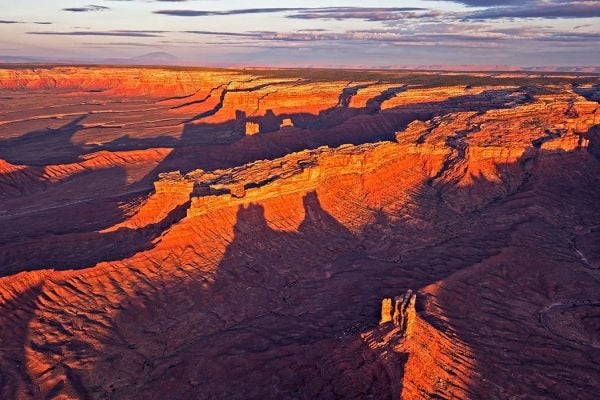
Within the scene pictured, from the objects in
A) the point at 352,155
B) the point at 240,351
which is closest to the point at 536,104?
the point at 352,155

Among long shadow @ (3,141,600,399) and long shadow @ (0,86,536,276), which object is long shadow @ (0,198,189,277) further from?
long shadow @ (3,141,600,399)

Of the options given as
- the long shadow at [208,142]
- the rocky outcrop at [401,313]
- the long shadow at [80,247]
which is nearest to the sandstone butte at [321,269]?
Result: the rocky outcrop at [401,313]

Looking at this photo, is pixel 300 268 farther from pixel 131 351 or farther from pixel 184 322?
pixel 131 351

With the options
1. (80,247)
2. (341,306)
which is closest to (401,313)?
(341,306)

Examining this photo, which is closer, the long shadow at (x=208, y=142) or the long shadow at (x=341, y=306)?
the long shadow at (x=341, y=306)

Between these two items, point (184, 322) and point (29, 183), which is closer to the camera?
point (184, 322)

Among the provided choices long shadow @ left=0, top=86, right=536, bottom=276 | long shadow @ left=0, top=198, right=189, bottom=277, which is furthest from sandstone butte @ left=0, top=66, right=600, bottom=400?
long shadow @ left=0, top=86, right=536, bottom=276

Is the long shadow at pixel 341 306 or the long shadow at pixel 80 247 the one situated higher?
the long shadow at pixel 80 247

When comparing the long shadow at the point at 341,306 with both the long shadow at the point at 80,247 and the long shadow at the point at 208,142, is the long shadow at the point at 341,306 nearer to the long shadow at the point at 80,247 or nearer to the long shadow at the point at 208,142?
the long shadow at the point at 80,247

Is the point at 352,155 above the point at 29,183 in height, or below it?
above
